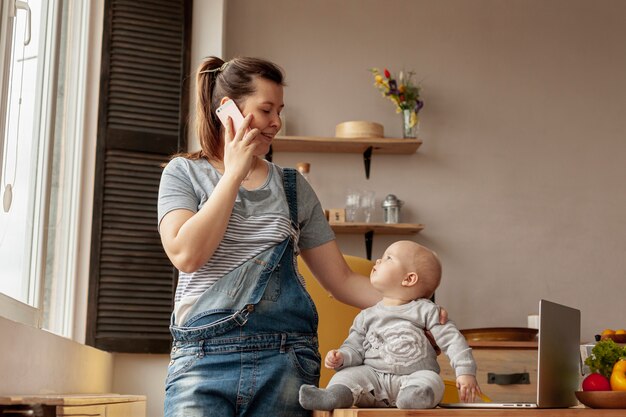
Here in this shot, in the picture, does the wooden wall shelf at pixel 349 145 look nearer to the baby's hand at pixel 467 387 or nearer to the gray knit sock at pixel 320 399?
the baby's hand at pixel 467 387

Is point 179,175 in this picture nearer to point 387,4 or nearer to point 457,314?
point 457,314

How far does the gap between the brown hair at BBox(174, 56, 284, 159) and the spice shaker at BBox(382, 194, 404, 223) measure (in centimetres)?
282

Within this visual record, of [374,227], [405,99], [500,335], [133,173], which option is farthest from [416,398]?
[405,99]

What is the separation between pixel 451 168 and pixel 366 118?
→ 0.56m

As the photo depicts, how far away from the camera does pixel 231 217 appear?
1.49 metres

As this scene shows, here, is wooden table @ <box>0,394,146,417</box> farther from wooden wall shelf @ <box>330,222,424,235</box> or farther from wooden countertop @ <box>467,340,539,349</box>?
wooden wall shelf @ <box>330,222,424,235</box>

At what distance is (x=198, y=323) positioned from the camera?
1415 mm

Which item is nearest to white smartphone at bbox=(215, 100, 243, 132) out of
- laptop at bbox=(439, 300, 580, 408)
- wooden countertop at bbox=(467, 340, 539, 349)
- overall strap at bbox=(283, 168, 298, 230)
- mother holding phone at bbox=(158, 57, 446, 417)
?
mother holding phone at bbox=(158, 57, 446, 417)

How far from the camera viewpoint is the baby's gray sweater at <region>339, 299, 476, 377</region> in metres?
1.46

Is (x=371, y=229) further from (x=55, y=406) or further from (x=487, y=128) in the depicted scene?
(x=55, y=406)

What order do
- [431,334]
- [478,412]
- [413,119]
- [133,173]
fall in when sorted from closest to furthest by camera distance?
[478,412] → [431,334] → [133,173] → [413,119]

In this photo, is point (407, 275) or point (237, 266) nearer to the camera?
point (237, 266)

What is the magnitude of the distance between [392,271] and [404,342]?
170 mm

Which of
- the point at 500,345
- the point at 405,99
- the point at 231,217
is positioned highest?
the point at 405,99
